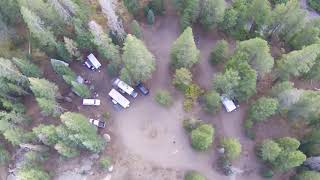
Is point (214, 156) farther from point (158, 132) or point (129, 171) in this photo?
point (129, 171)

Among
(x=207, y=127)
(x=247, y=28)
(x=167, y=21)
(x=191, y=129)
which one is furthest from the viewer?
(x=167, y=21)

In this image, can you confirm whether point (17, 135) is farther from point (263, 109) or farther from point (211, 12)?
point (263, 109)

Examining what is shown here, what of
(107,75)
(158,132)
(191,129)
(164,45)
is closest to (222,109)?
(191,129)

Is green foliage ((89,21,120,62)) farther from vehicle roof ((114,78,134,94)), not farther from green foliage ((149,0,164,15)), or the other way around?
green foliage ((149,0,164,15))

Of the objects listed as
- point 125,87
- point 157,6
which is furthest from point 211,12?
point 125,87

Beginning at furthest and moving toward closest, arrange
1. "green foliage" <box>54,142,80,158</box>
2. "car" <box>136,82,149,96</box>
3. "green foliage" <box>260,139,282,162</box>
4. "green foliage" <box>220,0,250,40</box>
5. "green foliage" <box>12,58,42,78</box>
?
"car" <box>136,82,149,96</box>, "green foliage" <box>220,0,250,40</box>, "green foliage" <box>12,58,42,78</box>, "green foliage" <box>54,142,80,158</box>, "green foliage" <box>260,139,282,162</box>

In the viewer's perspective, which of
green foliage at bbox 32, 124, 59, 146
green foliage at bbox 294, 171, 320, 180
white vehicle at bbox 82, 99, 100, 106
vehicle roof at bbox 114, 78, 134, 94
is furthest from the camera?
white vehicle at bbox 82, 99, 100, 106

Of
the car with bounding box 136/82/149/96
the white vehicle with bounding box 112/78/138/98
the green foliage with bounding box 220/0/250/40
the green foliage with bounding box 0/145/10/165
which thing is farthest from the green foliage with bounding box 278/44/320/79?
the green foliage with bounding box 0/145/10/165
